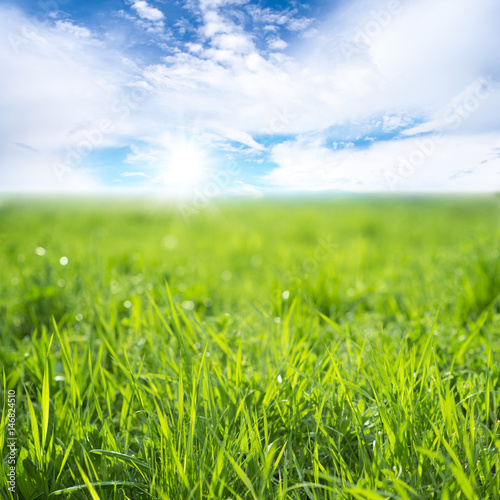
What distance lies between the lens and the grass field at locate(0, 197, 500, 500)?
1.13 meters

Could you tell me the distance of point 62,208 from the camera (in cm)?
827

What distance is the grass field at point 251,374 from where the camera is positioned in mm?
1134

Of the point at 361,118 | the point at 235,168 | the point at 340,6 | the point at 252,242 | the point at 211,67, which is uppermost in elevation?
the point at 340,6

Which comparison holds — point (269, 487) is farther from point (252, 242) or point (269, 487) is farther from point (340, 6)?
point (252, 242)

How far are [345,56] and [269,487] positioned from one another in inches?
65.6

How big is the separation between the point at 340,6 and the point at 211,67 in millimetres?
594

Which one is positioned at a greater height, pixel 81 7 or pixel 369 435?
pixel 81 7

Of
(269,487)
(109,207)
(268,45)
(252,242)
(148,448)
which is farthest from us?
(109,207)

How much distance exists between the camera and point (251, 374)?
1575mm

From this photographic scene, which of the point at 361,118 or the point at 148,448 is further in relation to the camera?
the point at 361,118

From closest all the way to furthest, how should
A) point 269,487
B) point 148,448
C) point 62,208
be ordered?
point 269,487 < point 148,448 < point 62,208

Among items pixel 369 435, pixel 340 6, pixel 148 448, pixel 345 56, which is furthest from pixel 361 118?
pixel 148 448

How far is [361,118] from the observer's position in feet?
5.45

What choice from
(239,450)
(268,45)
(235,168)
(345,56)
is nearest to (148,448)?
(239,450)
